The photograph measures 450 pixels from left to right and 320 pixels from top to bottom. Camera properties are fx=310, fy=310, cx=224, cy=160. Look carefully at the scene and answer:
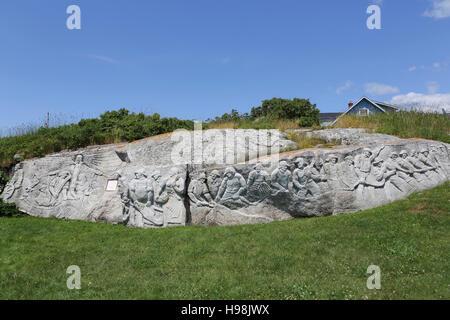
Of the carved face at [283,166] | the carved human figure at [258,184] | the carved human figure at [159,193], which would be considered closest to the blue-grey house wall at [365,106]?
the carved face at [283,166]

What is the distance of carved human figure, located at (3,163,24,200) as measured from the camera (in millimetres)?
14177

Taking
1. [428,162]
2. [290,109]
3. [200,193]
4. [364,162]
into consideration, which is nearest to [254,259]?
[200,193]

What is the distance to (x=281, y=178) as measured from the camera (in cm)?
980

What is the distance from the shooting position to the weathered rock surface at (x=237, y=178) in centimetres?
979

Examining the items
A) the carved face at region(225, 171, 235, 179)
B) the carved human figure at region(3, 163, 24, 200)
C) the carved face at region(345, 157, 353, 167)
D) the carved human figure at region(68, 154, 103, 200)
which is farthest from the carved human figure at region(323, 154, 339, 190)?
the carved human figure at region(3, 163, 24, 200)

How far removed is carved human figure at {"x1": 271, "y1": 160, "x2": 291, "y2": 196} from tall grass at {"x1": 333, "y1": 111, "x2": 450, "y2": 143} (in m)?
5.29

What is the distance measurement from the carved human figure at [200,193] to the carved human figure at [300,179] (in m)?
2.84

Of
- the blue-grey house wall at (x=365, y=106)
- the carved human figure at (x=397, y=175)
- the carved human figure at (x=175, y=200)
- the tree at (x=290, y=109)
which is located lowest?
the carved human figure at (x=175, y=200)

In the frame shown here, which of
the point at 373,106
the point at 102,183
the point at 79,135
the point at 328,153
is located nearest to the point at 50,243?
the point at 102,183

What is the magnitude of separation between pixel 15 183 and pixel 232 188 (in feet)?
35.3

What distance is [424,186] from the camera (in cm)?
1042

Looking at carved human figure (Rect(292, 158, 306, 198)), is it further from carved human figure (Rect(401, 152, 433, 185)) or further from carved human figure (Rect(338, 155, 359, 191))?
carved human figure (Rect(401, 152, 433, 185))

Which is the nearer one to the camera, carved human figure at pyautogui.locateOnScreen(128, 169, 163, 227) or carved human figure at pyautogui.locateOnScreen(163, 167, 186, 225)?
carved human figure at pyautogui.locateOnScreen(163, 167, 186, 225)

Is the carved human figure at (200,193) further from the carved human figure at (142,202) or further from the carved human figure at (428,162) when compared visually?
the carved human figure at (428,162)
